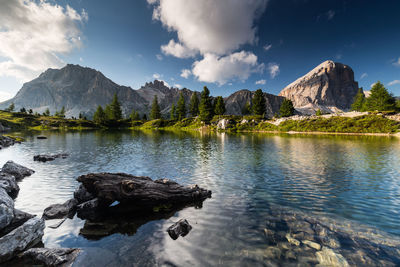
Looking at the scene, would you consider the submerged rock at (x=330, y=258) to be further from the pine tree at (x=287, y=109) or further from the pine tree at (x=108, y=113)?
the pine tree at (x=108, y=113)

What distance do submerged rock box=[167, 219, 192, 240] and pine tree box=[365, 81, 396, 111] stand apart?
130 meters

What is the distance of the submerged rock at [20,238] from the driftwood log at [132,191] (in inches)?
116

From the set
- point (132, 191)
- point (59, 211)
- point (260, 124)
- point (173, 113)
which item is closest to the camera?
point (59, 211)

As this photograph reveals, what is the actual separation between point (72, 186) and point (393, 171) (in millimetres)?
32668

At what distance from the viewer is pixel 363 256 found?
7070mm

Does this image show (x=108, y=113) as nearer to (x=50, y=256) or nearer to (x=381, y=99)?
(x=50, y=256)

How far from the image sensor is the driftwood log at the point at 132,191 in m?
10.7

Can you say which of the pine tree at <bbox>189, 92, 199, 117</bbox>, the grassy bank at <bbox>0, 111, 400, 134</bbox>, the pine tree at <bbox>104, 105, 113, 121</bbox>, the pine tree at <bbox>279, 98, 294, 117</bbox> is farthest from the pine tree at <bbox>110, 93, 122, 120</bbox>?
the pine tree at <bbox>279, 98, 294, 117</bbox>

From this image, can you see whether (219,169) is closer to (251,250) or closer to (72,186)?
(251,250)

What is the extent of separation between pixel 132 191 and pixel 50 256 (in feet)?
15.0

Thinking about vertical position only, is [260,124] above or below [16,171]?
above

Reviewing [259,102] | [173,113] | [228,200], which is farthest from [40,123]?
[228,200]

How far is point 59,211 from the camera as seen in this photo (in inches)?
420

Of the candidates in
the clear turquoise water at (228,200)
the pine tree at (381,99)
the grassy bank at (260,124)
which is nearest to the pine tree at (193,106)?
the grassy bank at (260,124)
